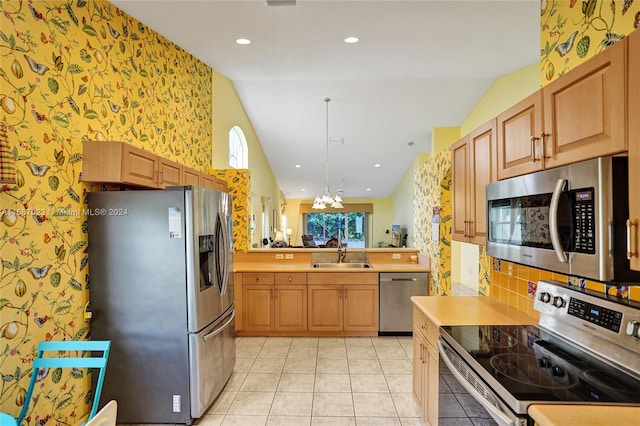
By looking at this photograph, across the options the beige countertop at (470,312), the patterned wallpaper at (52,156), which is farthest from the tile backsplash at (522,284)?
the patterned wallpaper at (52,156)

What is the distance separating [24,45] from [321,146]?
6.57 m

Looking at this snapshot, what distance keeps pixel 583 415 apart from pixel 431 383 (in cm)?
108

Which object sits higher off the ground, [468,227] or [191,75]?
[191,75]

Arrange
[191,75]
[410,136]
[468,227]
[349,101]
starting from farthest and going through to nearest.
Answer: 1. [410,136]
2. [349,101]
3. [191,75]
4. [468,227]

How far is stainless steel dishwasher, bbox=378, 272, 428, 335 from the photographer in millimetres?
4105

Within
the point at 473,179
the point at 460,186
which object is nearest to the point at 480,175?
the point at 473,179

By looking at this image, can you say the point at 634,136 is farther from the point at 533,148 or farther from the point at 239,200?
the point at 239,200

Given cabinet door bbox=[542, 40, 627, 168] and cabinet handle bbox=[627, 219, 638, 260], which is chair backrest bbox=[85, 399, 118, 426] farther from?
cabinet door bbox=[542, 40, 627, 168]

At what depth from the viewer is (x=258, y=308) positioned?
13.8 ft

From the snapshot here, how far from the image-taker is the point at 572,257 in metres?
1.28

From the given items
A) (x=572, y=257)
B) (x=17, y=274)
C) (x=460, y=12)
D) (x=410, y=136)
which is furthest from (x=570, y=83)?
(x=410, y=136)

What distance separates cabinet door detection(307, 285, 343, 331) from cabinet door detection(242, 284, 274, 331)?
51cm

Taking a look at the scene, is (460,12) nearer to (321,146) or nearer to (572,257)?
(572,257)

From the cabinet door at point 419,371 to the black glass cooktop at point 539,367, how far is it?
0.51m
